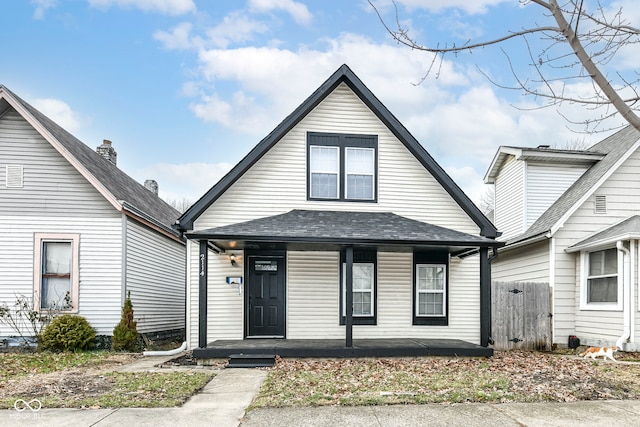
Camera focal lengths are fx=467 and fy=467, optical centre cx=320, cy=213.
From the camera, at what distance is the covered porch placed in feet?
31.2

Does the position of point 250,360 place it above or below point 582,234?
below

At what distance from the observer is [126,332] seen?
36.4ft

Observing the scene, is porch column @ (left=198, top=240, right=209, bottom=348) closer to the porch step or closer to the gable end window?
the porch step

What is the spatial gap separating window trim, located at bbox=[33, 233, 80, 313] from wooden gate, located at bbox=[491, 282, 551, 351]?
10307 mm

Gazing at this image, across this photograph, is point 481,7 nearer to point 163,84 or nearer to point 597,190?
point 597,190

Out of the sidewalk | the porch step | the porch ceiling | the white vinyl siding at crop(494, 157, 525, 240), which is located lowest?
the porch step

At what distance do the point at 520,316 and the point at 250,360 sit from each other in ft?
22.7

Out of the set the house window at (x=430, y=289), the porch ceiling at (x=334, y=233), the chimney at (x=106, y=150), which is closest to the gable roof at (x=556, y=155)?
the porch ceiling at (x=334, y=233)

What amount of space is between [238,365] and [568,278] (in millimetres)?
8520

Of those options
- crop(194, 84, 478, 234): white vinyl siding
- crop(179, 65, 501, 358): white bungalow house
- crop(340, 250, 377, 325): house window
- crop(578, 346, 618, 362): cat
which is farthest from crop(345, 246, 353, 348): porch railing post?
crop(578, 346, 618, 362): cat

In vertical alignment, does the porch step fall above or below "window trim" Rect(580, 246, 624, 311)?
below

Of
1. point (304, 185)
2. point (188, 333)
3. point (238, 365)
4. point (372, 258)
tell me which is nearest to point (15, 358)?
point (188, 333)

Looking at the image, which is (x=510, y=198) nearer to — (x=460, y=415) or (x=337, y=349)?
(x=337, y=349)

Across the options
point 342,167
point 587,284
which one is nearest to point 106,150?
point 342,167
